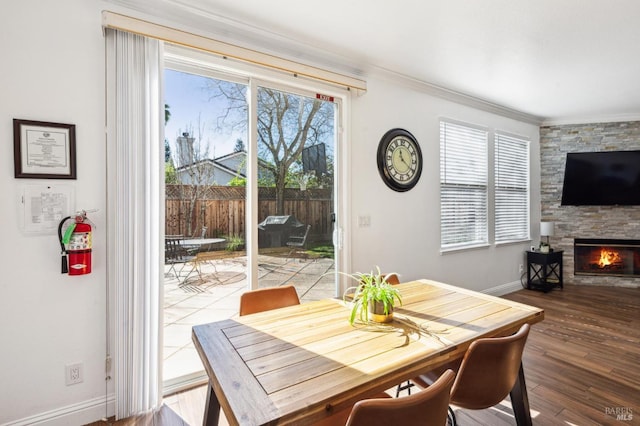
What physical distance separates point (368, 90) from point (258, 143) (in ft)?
4.42

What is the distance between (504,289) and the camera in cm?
479

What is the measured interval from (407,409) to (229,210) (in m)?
2.00

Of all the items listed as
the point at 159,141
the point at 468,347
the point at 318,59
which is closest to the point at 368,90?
the point at 318,59

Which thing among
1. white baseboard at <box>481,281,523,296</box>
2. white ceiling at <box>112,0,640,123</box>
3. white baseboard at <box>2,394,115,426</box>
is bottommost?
white baseboard at <box>2,394,115,426</box>

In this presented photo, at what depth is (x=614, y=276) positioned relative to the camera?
519 cm

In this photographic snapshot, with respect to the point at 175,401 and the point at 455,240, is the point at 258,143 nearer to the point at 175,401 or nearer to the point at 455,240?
the point at 175,401

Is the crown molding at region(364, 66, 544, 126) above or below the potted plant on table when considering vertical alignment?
above

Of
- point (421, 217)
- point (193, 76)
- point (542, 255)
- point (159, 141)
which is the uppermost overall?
point (193, 76)

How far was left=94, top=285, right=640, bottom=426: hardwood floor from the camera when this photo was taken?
2059 mm

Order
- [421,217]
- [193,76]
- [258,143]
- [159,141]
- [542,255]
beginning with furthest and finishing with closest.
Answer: [542,255]
[421,217]
[258,143]
[193,76]
[159,141]

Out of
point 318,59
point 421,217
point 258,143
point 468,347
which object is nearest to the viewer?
point 468,347

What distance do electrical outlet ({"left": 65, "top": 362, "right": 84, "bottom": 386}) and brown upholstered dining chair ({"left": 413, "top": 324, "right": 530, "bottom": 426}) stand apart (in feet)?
7.07

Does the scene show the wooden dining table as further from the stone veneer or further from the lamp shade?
the stone veneer

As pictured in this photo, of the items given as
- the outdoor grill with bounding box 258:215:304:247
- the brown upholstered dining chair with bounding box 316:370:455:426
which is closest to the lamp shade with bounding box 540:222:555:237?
the outdoor grill with bounding box 258:215:304:247
